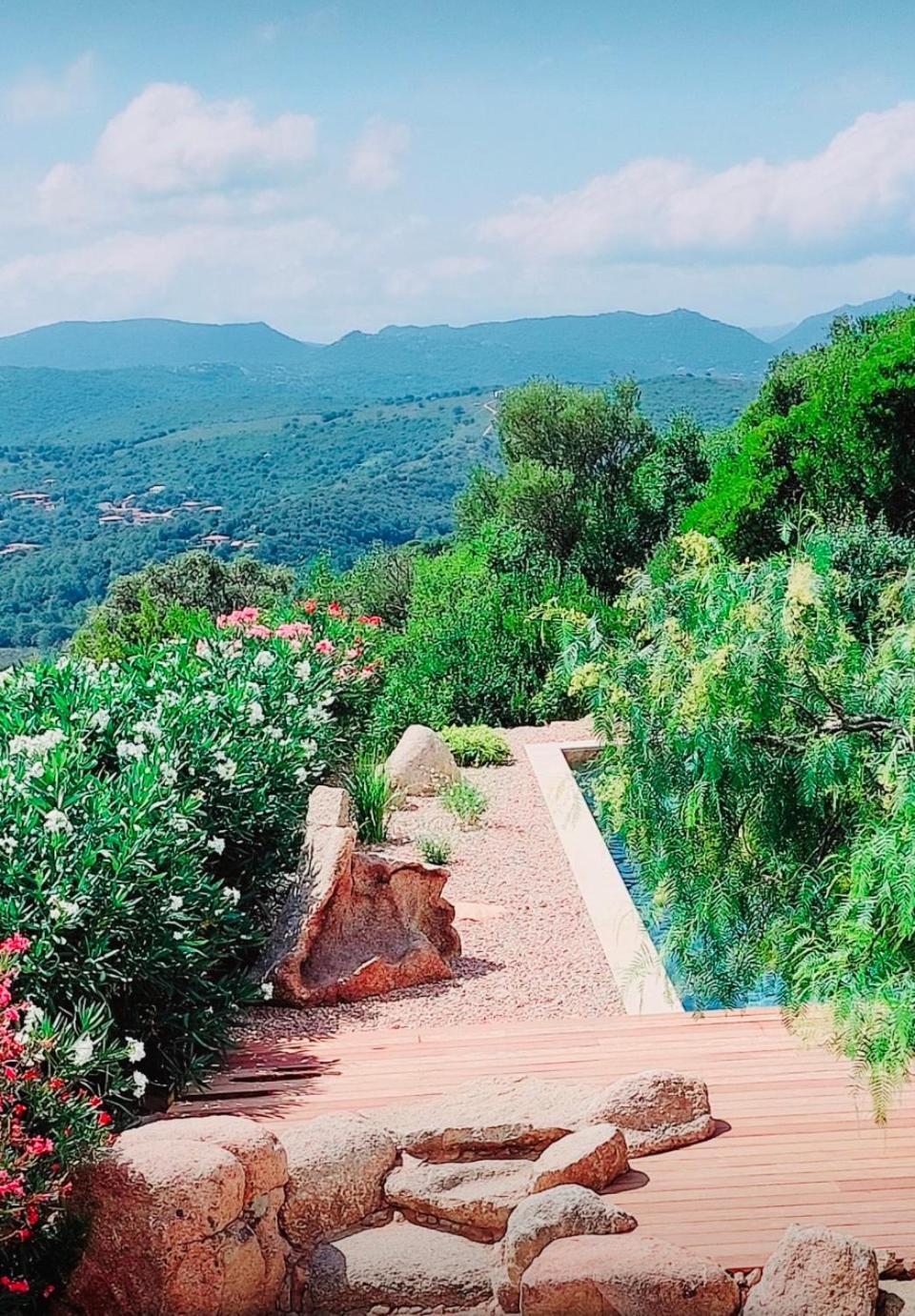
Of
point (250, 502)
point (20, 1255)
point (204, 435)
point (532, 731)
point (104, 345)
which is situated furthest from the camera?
point (104, 345)

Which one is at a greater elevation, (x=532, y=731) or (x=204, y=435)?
(x=204, y=435)

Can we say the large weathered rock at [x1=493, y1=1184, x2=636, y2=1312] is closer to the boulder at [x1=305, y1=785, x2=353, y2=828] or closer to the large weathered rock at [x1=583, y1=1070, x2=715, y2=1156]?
the large weathered rock at [x1=583, y1=1070, x2=715, y2=1156]

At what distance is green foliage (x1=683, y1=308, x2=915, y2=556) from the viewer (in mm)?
11117

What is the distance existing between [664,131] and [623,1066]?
19.1 ft

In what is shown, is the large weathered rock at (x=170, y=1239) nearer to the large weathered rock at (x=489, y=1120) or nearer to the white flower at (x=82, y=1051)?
the white flower at (x=82, y=1051)

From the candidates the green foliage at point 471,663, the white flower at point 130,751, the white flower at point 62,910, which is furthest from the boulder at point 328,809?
the green foliage at point 471,663

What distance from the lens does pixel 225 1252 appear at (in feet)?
8.43

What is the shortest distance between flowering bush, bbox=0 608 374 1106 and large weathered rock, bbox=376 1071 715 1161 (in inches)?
26.4

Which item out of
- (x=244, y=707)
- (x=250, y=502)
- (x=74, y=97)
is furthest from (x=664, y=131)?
(x=250, y=502)

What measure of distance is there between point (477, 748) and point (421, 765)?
938mm

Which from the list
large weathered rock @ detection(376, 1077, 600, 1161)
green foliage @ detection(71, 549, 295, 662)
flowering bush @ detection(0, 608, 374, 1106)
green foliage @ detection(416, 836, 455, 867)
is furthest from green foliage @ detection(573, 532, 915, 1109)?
green foliage @ detection(71, 549, 295, 662)

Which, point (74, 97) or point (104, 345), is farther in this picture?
point (104, 345)

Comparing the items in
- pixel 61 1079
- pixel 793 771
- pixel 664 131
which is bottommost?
pixel 61 1079

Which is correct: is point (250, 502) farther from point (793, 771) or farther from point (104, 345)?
point (793, 771)
